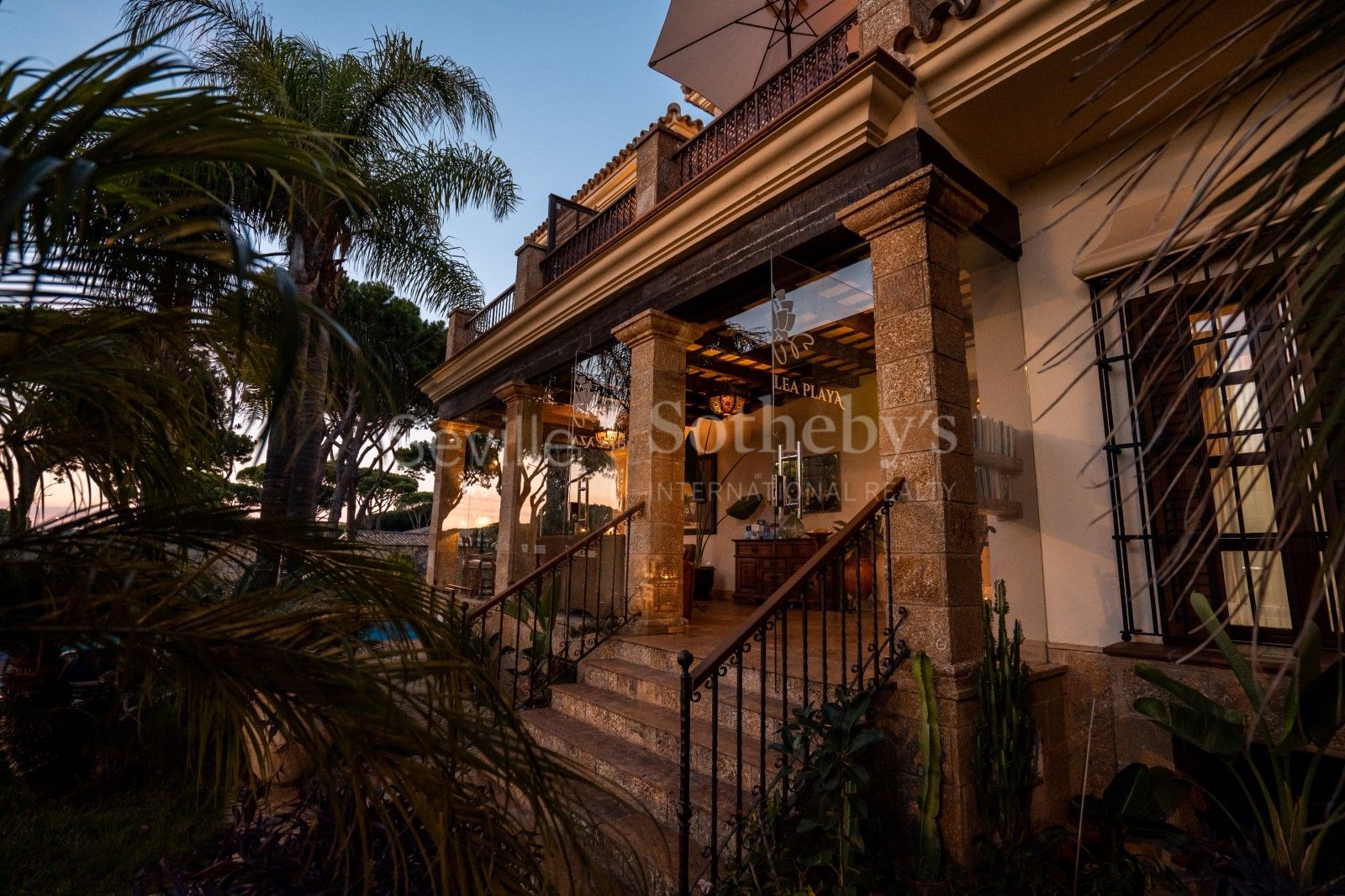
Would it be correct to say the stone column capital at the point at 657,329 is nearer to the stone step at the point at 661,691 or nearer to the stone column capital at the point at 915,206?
the stone column capital at the point at 915,206

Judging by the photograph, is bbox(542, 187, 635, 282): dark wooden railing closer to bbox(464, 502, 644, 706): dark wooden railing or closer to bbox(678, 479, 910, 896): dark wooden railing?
bbox(464, 502, 644, 706): dark wooden railing

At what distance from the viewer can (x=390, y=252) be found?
7.48m

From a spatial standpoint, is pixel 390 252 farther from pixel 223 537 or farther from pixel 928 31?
pixel 223 537

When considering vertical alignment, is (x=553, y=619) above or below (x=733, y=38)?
below

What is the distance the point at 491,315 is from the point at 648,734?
7.33 meters

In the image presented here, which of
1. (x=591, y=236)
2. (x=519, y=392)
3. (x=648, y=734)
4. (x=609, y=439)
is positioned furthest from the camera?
(x=519, y=392)

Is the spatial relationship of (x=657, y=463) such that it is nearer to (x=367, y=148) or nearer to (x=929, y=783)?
(x=929, y=783)

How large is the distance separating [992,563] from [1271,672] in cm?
149

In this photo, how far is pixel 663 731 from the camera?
392cm

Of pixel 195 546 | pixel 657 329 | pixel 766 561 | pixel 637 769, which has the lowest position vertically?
pixel 637 769

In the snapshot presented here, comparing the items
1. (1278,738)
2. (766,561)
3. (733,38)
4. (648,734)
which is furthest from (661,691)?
(733,38)

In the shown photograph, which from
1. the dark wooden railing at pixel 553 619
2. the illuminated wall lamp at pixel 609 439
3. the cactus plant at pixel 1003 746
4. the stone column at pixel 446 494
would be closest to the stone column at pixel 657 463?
the dark wooden railing at pixel 553 619

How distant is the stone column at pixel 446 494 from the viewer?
10.4 meters

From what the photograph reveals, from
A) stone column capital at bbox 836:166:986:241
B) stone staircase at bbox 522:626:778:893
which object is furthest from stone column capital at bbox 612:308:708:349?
stone staircase at bbox 522:626:778:893
